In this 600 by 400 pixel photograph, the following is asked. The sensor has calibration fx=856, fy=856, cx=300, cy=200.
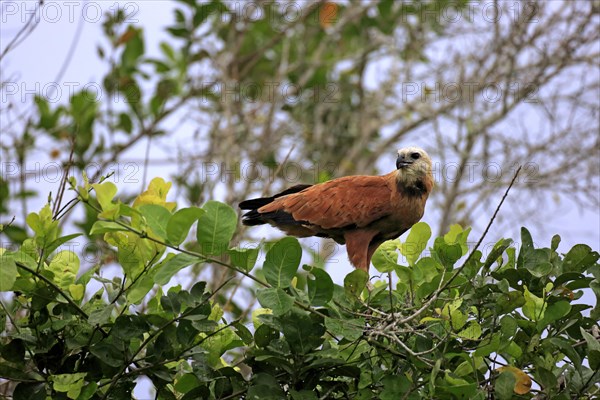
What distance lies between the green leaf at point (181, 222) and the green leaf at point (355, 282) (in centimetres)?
54

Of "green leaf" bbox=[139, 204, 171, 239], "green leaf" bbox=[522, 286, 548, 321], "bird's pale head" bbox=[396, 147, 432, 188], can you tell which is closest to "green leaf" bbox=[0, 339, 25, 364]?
"green leaf" bbox=[139, 204, 171, 239]

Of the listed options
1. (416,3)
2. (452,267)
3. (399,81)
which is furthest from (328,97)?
(452,267)

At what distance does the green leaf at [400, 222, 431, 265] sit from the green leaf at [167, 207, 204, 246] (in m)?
0.96

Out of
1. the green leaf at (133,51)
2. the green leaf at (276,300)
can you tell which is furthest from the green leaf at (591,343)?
the green leaf at (133,51)

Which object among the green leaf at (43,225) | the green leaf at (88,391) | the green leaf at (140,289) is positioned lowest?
the green leaf at (88,391)

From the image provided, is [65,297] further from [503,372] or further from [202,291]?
[503,372]

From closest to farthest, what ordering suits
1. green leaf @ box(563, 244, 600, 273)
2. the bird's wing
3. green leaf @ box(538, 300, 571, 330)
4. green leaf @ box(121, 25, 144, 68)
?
green leaf @ box(538, 300, 571, 330)
green leaf @ box(563, 244, 600, 273)
the bird's wing
green leaf @ box(121, 25, 144, 68)

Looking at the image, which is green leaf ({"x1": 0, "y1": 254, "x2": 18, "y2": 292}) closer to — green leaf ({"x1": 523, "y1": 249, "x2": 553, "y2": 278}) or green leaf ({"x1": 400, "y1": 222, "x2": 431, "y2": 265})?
green leaf ({"x1": 400, "y1": 222, "x2": 431, "y2": 265})

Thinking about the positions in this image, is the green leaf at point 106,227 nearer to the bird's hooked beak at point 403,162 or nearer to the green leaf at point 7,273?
the green leaf at point 7,273

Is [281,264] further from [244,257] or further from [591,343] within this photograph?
[591,343]

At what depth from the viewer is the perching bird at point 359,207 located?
15.4ft

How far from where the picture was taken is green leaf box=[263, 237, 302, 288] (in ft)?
8.41

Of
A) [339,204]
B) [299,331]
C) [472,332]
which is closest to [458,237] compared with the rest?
[472,332]

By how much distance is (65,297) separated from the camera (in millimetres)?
2688
